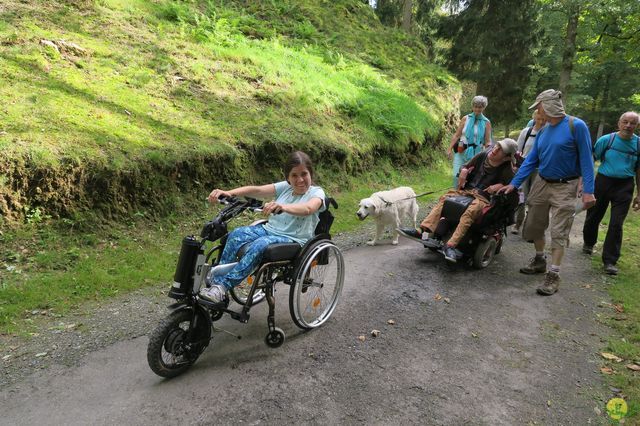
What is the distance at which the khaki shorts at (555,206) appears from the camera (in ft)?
17.0

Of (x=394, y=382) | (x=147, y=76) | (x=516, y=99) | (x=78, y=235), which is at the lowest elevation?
(x=394, y=382)

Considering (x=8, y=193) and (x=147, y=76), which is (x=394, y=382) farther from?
(x=147, y=76)

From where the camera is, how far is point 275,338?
3740 mm

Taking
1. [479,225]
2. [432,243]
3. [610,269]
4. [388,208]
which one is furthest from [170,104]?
[610,269]

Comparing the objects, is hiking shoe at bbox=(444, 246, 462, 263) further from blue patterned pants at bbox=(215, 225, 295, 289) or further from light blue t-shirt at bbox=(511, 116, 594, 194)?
blue patterned pants at bbox=(215, 225, 295, 289)

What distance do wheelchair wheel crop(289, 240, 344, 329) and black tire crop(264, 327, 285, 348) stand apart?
0.18 metres

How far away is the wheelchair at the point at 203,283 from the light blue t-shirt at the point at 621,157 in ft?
15.8

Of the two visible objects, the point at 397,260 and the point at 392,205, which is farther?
the point at 392,205

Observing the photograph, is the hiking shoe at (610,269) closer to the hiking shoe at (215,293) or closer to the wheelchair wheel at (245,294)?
the wheelchair wheel at (245,294)

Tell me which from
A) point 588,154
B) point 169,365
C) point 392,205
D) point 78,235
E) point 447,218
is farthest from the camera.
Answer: point 392,205

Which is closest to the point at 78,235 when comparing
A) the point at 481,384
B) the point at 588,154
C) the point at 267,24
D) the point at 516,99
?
the point at 481,384

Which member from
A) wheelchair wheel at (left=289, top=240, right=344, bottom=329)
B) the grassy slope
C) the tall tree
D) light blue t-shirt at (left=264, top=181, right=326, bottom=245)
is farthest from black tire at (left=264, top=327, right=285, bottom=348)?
the tall tree

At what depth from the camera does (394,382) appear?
3424 mm

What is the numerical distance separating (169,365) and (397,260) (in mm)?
3979
